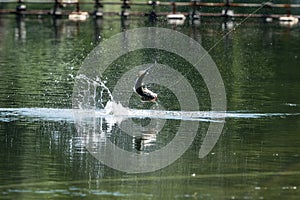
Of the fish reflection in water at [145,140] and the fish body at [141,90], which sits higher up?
the fish body at [141,90]

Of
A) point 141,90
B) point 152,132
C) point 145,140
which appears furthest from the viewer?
point 141,90

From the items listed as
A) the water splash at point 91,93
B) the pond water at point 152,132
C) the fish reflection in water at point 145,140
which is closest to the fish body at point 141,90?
the pond water at point 152,132

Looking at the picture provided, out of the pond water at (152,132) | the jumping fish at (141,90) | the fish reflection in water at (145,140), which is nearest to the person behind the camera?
the pond water at (152,132)

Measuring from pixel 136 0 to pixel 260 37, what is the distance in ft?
67.2

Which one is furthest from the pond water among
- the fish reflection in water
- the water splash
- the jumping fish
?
the jumping fish

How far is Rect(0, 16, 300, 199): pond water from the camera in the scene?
48.3 ft

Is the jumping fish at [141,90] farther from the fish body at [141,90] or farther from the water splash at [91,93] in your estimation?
the water splash at [91,93]

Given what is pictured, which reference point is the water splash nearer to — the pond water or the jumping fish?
the pond water

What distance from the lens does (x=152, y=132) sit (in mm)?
19281

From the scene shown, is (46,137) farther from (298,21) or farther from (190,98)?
(298,21)

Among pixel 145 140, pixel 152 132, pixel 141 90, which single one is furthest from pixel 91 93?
pixel 145 140

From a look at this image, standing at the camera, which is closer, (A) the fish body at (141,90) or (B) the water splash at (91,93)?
(A) the fish body at (141,90)

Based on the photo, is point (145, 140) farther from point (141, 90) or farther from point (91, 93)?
point (91, 93)

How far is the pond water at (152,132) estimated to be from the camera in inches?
580
